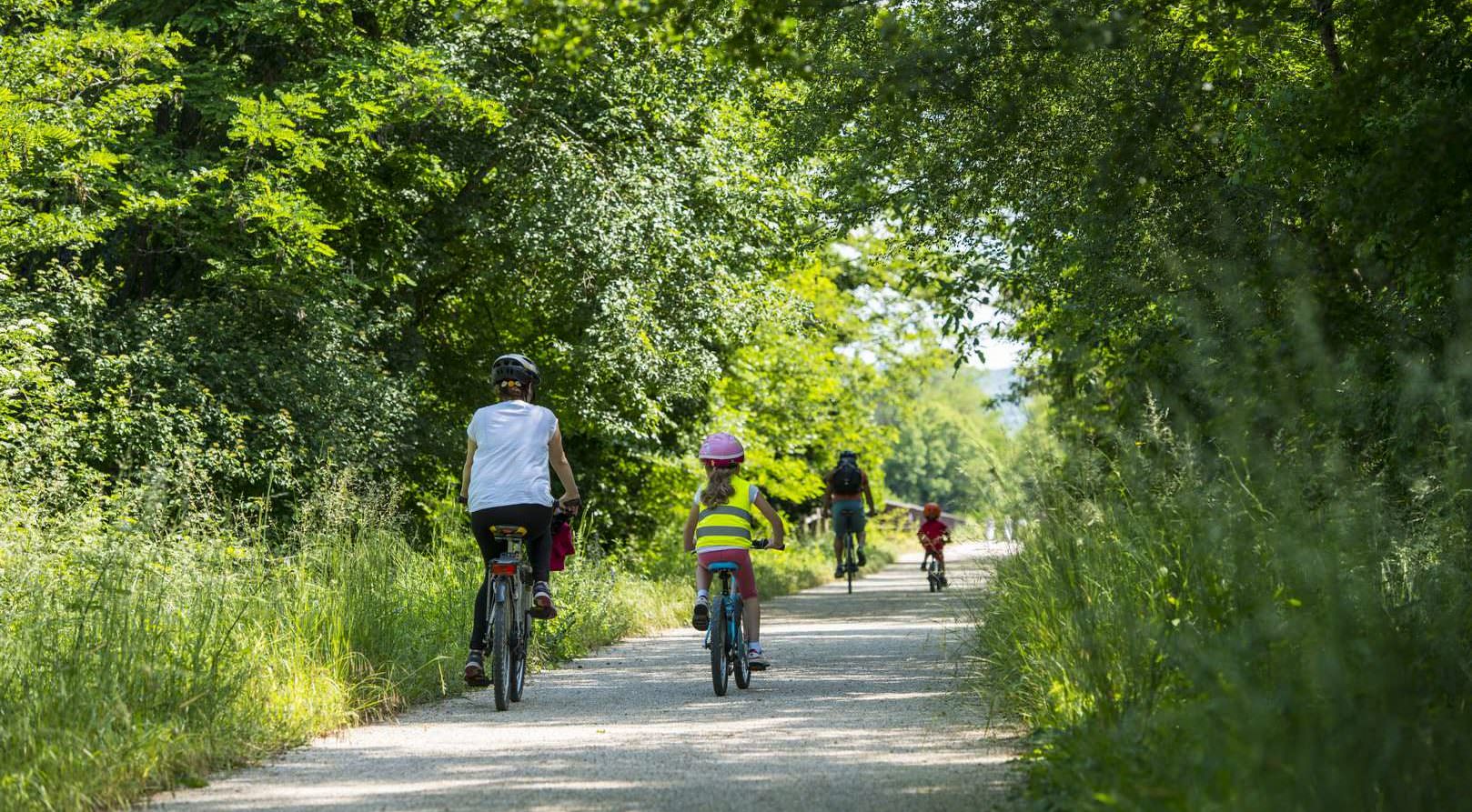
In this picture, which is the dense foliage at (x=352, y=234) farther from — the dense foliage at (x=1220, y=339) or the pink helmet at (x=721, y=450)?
the pink helmet at (x=721, y=450)

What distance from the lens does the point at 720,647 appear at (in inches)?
388

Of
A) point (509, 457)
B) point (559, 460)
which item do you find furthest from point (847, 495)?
point (509, 457)

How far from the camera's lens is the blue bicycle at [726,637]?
9.86 metres

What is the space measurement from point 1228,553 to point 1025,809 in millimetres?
2114

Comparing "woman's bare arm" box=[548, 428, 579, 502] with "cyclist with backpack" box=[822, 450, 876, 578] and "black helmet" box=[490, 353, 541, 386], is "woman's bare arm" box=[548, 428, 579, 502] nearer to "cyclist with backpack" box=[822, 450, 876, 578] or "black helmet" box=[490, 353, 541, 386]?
"black helmet" box=[490, 353, 541, 386]

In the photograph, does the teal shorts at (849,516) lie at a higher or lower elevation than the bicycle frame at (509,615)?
higher

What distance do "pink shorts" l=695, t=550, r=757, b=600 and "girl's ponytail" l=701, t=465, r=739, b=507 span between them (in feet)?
1.04

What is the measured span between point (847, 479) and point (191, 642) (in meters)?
16.0

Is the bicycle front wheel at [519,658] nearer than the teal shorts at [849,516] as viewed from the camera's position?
Yes

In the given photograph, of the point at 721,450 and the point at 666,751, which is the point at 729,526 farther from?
the point at 666,751

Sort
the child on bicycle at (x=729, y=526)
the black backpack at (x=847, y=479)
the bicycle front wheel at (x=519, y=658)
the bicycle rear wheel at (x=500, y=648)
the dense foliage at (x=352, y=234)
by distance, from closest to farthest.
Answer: the bicycle rear wheel at (x=500, y=648) < the bicycle front wheel at (x=519, y=658) < the child on bicycle at (x=729, y=526) < the dense foliage at (x=352, y=234) < the black backpack at (x=847, y=479)

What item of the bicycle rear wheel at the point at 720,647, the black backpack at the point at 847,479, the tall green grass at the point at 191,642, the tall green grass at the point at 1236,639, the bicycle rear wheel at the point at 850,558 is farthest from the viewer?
the bicycle rear wheel at the point at 850,558

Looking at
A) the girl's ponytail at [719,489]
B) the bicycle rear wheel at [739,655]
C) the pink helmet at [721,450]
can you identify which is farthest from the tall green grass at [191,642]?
the pink helmet at [721,450]

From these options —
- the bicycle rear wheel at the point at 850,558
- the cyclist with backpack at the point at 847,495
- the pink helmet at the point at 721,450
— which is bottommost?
the bicycle rear wheel at the point at 850,558
